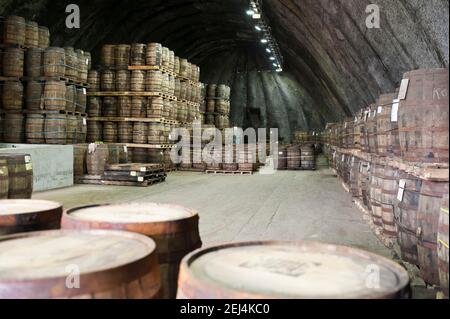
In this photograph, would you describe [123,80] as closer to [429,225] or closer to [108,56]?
[108,56]

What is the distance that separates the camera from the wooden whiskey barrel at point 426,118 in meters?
4.15

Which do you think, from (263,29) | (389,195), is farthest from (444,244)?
(263,29)

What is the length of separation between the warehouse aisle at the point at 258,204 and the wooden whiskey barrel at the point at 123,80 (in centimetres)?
329

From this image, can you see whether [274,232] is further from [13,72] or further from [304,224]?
[13,72]

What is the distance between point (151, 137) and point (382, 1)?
8.34 metres

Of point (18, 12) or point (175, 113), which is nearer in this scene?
point (18, 12)

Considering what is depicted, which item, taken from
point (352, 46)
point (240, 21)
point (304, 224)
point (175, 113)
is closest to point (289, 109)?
point (240, 21)

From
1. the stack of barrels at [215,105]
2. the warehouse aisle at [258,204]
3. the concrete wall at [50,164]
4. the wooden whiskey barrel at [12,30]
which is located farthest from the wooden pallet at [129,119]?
the stack of barrels at [215,105]

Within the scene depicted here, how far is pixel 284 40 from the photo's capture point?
75.1ft

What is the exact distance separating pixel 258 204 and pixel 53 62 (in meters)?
6.36

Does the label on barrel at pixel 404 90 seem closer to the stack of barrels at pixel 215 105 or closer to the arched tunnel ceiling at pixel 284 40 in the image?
the arched tunnel ceiling at pixel 284 40

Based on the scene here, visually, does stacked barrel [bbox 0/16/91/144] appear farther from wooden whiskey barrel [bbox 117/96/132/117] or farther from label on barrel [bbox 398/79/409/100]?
label on barrel [bbox 398/79/409/100]

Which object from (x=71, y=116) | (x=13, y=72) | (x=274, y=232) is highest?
(x=13, y=72)
